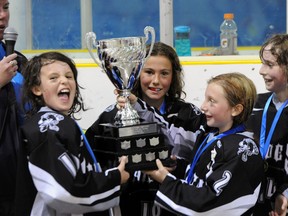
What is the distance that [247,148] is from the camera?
2.58 meters

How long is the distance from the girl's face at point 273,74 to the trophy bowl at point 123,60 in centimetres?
49

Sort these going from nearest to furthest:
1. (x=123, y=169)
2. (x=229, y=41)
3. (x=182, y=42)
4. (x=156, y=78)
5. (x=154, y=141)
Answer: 1. (x=123, y=169)
2. (x=154, y=141)
3. (x=156, y=78)
4. (x=229, y=41)
5. (x=182, y=42)

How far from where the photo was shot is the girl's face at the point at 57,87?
8.71 ft

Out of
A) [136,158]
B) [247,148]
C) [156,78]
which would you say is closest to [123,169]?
[136,158]

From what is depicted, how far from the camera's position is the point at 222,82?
2707mm

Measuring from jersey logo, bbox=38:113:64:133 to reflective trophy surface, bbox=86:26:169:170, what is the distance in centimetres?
24

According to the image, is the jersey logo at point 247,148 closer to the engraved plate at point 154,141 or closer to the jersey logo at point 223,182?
the jersey logo at point 223,182

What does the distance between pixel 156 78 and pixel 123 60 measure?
27 cm

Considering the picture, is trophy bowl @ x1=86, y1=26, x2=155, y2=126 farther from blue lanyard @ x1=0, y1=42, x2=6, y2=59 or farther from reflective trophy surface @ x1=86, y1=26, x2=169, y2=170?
blue lanyard @ x1=0, y1=42, x2=6, y2=59

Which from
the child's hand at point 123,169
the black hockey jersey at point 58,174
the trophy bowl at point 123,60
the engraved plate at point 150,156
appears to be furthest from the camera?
the trophy bowl at point 123,60

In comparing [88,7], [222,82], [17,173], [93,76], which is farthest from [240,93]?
[88,7]

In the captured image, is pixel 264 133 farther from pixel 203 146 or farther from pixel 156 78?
pixel 156 78

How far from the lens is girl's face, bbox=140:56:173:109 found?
3107mm

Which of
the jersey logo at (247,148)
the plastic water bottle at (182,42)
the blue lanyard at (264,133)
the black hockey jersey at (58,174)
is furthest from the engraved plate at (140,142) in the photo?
the plastic water bottle at (182,42)
